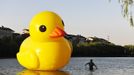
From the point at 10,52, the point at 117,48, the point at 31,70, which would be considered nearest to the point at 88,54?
the point at 117,48

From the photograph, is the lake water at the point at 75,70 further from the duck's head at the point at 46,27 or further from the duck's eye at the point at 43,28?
the duck's eye at the point at 43,28

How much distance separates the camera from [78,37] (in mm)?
118625

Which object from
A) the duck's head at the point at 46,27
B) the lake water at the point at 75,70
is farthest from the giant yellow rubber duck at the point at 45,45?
the lake water at the point at 75,70

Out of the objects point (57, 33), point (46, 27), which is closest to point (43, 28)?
point (46, 27)

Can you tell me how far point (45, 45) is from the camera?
2619 centimetres

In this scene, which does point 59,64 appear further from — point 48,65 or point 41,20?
point 41,20

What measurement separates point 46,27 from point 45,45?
1172mm

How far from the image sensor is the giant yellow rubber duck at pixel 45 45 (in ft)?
85.1

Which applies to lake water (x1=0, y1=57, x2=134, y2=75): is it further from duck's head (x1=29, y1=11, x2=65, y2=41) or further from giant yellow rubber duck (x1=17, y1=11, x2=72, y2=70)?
duck's head (x1=29, y1=11, x2=65, y2=41)

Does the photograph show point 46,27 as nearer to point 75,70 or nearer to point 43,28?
point 43,28

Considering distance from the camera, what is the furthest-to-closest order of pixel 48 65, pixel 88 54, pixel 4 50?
1. pixel 88 54
2. pixel 4 50
3. pixel 48 65

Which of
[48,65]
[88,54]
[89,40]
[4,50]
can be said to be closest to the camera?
[48,65]

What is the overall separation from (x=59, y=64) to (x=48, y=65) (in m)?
0.78

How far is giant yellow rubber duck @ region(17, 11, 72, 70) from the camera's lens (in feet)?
85.1
